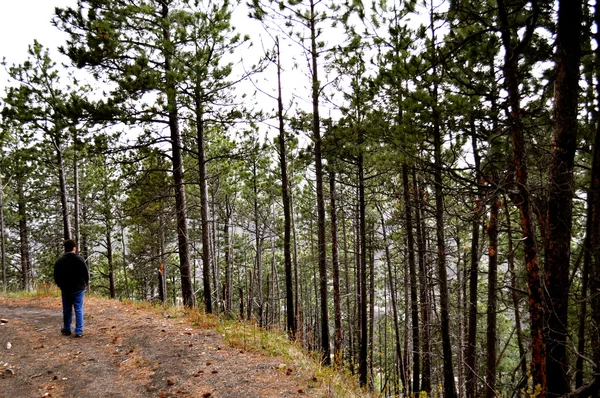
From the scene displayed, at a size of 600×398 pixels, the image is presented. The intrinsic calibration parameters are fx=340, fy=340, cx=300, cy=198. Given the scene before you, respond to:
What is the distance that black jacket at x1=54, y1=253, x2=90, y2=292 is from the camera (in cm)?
632

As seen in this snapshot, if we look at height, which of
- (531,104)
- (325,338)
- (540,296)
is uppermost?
(531,104)

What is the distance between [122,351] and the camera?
6000 millimetres

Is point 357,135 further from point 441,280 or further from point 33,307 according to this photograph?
point 33,307

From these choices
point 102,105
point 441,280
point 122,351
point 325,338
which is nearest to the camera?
point 122,351

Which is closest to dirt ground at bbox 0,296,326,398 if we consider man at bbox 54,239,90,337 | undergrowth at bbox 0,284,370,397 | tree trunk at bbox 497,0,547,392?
undergrowth at bbox 0,284,370,397

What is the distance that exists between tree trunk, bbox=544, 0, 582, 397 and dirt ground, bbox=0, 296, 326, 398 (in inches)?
110

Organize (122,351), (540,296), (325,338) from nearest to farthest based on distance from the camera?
(540,296) < (122,351) < (325,338)

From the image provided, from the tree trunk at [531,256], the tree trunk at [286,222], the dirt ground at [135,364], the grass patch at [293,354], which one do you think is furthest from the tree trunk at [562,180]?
the tree trunk at [286,222]

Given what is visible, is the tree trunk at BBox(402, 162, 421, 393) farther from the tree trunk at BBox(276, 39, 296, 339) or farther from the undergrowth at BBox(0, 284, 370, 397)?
the undergrowth at BBox(0, 284, 370, 397)

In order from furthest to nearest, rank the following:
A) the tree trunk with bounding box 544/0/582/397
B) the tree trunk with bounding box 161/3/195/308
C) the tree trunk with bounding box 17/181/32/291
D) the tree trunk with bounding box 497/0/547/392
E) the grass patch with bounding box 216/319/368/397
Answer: the tree trunk with bounding box 17/181/32/291 < the tree trunk with bounding box 161/3/195/308 < the grass patch with bounding box 216/319/368/397 < the tree trunk with bounding box 544/0/582/397 < the tree trunk with bounding box 497/0/547/392

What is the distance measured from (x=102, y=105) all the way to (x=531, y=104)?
909cm

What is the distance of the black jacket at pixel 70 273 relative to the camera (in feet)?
20.8

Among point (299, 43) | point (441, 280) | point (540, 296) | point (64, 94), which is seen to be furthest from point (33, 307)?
point (540, 296)

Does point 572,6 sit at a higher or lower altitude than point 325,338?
higher
